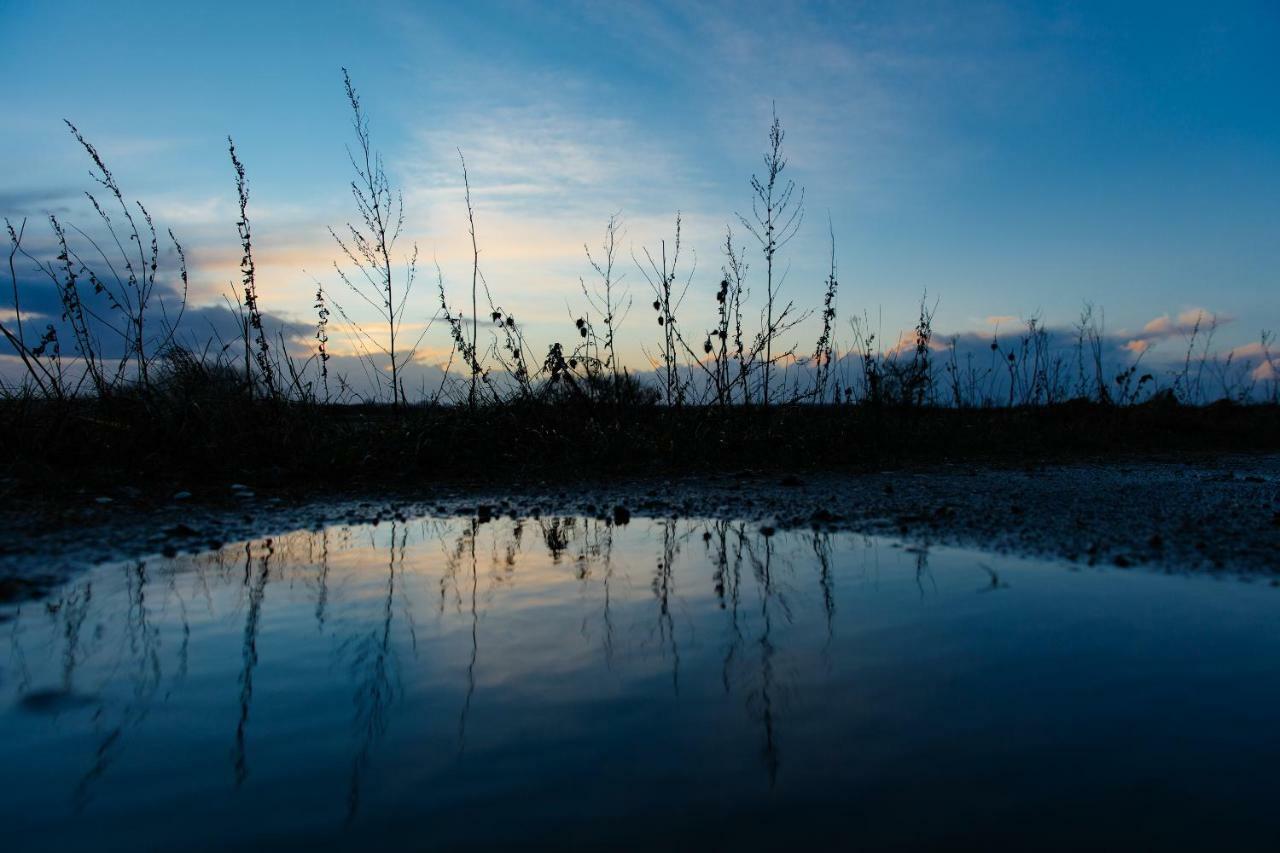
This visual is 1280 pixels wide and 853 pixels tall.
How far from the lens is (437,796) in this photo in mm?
1230

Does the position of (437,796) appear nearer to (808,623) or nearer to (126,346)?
(808,623)

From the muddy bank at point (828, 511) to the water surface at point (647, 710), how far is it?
0.44 metres

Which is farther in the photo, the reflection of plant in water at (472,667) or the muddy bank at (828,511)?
the muddy bank at (828,511)

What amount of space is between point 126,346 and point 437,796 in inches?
214

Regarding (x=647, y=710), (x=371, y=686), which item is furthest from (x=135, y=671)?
(x=647, y=710)

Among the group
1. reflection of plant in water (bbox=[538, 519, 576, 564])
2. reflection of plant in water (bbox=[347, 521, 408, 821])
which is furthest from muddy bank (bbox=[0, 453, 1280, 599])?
reflection of plant in water (bbox=[347, 521, 408, 821])

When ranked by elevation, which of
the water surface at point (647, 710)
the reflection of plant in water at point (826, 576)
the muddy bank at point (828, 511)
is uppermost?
the muddy bank at point (828, 511)

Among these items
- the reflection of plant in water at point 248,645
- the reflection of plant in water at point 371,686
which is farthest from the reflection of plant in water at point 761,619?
the reflection of plant in water at point 248,645

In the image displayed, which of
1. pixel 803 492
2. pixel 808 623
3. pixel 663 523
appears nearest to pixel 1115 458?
pixel 803 492

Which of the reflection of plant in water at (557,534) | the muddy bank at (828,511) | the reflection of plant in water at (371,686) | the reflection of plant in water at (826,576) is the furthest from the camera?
the reflection of plant in water at (557,534)

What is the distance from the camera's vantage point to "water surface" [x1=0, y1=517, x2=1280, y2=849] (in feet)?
3.82

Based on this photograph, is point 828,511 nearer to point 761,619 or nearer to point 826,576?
point 826,576

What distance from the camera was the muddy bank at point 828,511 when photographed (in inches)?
115

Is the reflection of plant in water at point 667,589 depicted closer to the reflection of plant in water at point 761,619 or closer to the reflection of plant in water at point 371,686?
the reflection of plant in water at point 761,619
